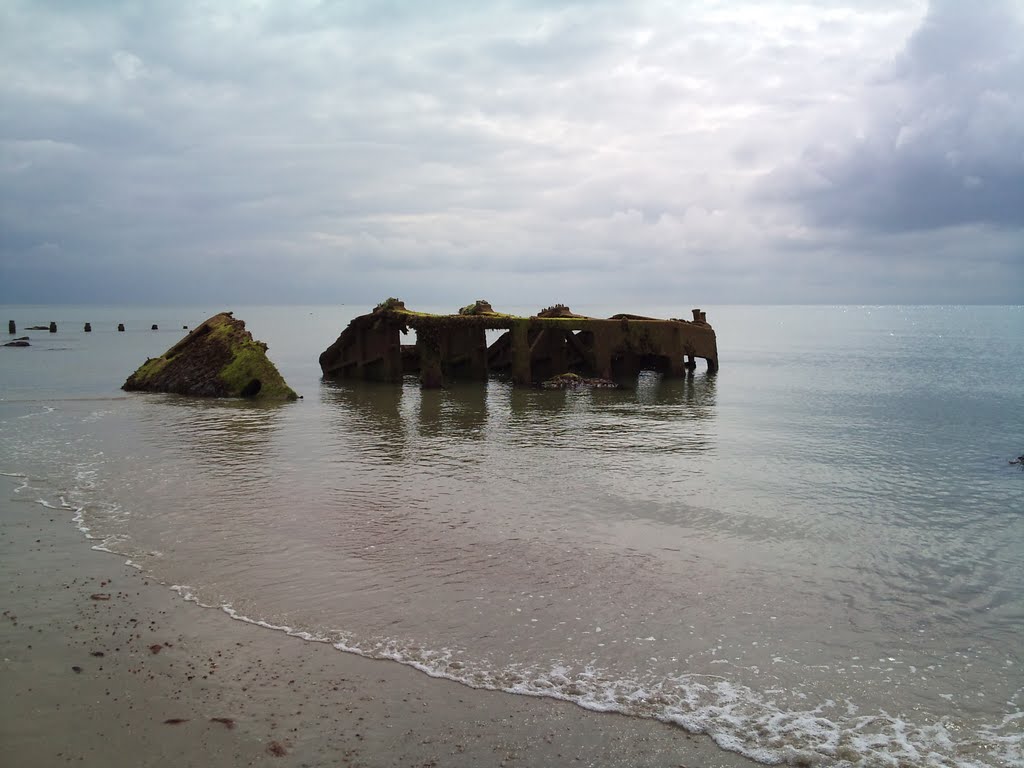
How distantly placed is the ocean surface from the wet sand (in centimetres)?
26

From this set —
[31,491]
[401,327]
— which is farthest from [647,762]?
[401,327]

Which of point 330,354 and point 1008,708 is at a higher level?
point 330,354

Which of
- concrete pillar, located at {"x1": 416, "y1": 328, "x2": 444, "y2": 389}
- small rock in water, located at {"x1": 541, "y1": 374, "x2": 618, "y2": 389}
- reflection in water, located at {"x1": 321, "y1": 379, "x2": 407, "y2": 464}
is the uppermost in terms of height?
concrete pillar, located at {"x1": 416, "y1": 328, "x2": 444, "y2": 389}

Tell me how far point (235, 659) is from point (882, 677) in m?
4.42

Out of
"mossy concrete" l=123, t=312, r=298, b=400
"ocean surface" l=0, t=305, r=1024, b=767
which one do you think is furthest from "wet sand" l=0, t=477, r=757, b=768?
"mossy concrete" l=123, t=312, r=298, b=400

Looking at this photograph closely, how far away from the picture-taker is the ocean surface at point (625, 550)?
4922 mm

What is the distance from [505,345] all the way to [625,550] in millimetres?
22096

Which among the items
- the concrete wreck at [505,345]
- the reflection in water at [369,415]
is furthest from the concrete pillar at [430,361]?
the reflection in water at [369,415]

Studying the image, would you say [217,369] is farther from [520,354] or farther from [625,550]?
[625,550]

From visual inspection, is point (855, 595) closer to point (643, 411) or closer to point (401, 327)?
point (643, 411)

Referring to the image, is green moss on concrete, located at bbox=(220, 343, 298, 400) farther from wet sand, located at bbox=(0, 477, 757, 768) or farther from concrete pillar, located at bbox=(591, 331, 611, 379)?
wet sand, located at bbox=(0, 477, 757, 768)

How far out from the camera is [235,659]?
17.0 ft

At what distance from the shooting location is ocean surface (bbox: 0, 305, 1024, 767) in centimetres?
492

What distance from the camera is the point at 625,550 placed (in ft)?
25.0
